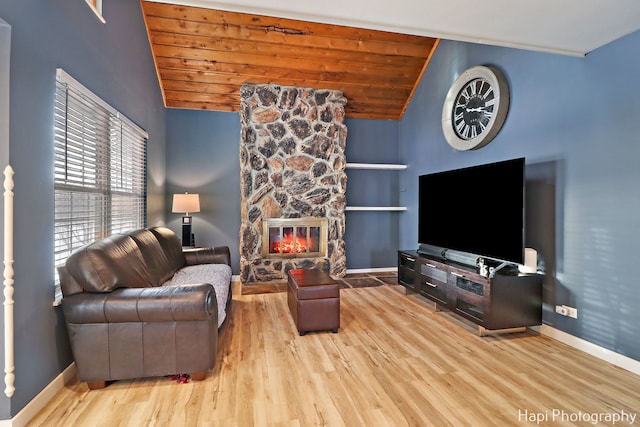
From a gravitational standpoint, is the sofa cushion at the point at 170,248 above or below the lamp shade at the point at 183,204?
below

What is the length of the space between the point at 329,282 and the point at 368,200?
2931 mm

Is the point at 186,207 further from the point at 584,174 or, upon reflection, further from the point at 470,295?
the point at 584,174

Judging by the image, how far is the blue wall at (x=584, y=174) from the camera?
2.36 meters

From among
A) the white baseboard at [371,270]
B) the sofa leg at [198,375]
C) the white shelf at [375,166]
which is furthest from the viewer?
the white baseboard at [371,270]

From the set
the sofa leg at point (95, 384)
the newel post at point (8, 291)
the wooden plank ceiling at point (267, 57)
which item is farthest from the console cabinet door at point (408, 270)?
the newel post at point (8, 291)

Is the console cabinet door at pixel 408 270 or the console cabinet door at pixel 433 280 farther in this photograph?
the console cabinet door at pixel 408 270

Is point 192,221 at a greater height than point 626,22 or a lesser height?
lesser

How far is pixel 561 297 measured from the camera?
2.82 metres

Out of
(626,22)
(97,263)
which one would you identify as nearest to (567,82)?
(626,22)

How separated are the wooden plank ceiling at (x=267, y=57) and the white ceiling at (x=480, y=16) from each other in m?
2.43

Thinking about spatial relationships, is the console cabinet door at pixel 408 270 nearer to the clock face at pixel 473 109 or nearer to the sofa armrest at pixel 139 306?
the clock face at pixel 473 109

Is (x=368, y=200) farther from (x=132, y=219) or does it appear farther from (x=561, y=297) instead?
(x=132, y=219)

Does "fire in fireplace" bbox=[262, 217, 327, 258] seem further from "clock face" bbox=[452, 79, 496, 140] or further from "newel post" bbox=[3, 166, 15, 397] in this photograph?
"newel post" bbox=[3, 166, 15, 397]

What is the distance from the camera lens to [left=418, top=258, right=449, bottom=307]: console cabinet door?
341 cm
